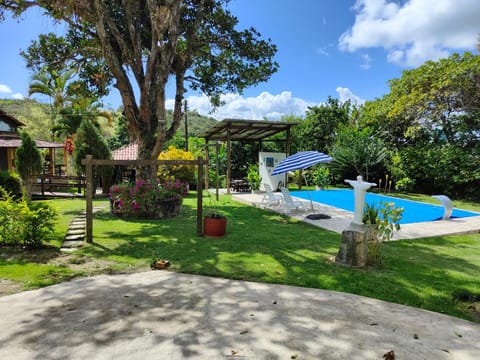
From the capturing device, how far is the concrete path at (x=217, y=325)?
257 cm

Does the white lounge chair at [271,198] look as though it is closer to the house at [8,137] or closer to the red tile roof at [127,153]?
the red tile roof at [127,153]

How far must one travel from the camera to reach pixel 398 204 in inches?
508

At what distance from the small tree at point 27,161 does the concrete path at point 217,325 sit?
11472 millimetres

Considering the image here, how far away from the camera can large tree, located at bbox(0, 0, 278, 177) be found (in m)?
8.85

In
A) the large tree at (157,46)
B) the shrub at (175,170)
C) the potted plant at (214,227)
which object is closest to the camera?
the potted plant at (214,227)

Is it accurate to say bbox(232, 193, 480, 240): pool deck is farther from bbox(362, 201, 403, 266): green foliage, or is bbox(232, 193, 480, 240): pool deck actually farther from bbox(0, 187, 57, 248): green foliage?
bbox(0, 187, 57, 248): green foliage

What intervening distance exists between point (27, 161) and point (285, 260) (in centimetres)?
1291

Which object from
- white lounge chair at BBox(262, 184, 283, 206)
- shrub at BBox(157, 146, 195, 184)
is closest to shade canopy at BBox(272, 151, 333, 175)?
white lounge chair at BBox(262, 184, 283, 206)

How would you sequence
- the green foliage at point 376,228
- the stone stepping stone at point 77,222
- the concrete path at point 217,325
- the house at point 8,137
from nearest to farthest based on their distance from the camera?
the concrete path at point 217,325, the green foliage at point 376,228, the stone stepping stone at point 77,222, the house at point 8,137

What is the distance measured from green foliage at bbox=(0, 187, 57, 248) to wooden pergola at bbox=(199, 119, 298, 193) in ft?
32.6

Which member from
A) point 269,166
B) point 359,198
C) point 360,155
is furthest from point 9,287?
point 360,155

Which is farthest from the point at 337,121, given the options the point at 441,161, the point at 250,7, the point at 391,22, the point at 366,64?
the point at 250,7

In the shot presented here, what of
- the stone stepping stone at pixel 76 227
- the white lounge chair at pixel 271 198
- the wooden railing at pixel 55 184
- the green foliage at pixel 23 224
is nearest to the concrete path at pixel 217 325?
the green foliage at pixel 23 224

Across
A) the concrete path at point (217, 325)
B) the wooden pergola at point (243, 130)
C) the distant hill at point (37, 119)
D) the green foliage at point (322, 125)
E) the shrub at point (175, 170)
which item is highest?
the distant hill at point (37, 119)
